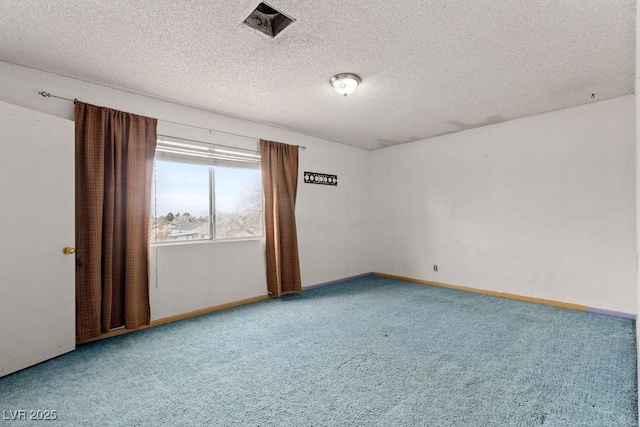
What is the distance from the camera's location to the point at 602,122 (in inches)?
137

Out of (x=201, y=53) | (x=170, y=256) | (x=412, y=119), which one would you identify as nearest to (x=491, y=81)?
(x=412, y=119)

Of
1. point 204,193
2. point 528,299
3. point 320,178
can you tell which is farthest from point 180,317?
point 528,299

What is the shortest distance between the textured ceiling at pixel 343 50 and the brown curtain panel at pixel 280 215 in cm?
89

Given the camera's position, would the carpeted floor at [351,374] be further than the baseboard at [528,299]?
No

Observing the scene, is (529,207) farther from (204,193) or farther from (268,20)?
(204,193)

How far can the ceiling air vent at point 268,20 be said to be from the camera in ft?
6.79

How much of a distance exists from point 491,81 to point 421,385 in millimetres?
2853

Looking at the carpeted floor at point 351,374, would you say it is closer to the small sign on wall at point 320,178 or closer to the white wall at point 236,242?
the white wall at point 236,242

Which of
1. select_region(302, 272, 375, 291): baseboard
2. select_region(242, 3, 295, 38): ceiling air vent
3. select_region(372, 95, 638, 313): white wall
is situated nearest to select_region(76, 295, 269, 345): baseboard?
select_region(302, 272, 375, 291): baseboard

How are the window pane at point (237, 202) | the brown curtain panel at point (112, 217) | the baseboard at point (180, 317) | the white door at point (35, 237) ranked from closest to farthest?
the white door at point (35, 237)
the brown curtain panel at point (112, 217)
the baseboard at point (180, 317)
the window pane at point (237, 202)

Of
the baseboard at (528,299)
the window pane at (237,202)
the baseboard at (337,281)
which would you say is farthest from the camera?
the baseboard at (337,281)

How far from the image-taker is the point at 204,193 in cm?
380

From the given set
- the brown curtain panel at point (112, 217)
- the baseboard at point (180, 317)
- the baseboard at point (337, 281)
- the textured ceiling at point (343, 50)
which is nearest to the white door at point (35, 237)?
the brown curtain panel at point (112, 217)

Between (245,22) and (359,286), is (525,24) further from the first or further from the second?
(359,286)
